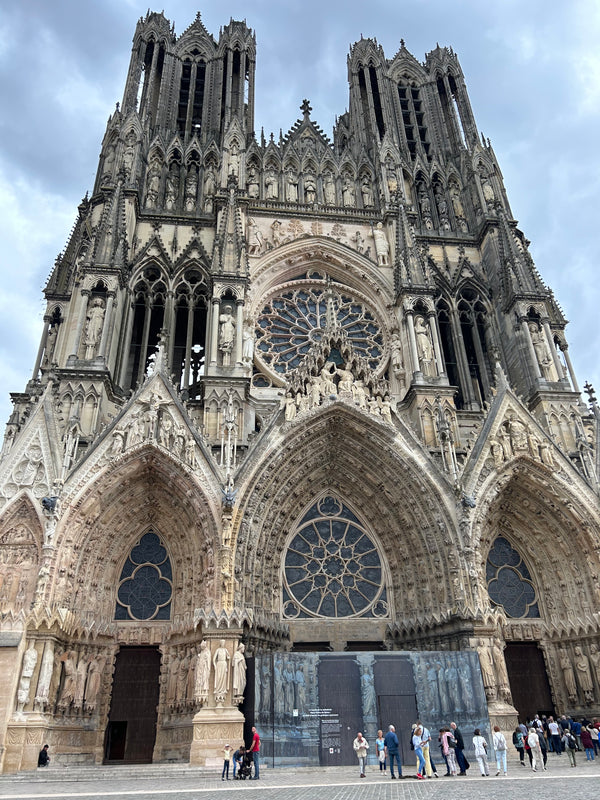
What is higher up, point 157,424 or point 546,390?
point 546,390

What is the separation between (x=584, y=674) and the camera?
14.3m

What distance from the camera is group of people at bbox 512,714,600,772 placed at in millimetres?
11047

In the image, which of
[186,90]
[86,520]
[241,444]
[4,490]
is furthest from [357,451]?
[186,90]

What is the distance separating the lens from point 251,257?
808 inches

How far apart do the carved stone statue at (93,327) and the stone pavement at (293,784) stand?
995 centimetres

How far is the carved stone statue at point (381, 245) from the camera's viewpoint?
69.7 feet

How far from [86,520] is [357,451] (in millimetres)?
7117

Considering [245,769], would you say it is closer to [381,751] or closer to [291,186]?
[381,751]

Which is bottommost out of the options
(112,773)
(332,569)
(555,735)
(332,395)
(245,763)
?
(112,773)

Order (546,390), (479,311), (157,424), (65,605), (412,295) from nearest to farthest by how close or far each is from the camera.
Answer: (65,605)
(157,424)
(546,390)
(412,295)
(479,311)

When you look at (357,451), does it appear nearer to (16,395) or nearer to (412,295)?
(412,295)

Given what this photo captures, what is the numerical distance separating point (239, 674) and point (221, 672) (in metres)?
0.38

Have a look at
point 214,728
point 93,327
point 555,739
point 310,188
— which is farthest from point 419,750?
point 310,188

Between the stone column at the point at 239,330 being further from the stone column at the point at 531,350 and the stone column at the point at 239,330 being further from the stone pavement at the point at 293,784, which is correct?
the stone pavement at the point at 293,784
